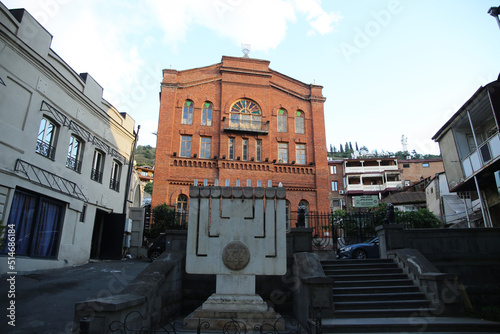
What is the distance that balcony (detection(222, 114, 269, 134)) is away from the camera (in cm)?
2608

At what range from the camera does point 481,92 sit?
1388 cm

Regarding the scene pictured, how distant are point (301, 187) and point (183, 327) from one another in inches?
806

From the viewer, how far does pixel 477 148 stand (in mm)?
15008

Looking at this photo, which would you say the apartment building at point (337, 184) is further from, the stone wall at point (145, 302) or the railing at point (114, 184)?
the stone wall at point (145, 302)

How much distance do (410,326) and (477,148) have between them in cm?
1203

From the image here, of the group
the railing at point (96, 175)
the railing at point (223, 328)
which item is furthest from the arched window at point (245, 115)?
the railing at point (223, 328)

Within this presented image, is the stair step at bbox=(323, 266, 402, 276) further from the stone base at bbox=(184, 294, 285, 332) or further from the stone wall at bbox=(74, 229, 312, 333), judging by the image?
the stone base at bbox=(184, 294, 285, 332)

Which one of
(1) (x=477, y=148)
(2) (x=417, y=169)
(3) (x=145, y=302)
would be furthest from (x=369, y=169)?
(3) (x=145, y=302)

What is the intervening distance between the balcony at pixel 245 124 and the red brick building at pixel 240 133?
0.08m

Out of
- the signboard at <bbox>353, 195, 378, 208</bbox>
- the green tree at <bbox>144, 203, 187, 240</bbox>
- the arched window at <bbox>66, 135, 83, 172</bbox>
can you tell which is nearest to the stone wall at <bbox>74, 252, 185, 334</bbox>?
the arched window at <bbox>66, 135, 83, 172</bbox>

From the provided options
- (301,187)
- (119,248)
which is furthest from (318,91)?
(119,248)

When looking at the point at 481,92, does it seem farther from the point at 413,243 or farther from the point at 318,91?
the point at 318,91

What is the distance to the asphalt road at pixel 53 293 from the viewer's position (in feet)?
20.1

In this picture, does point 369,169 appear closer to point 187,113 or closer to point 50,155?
point 187,113
